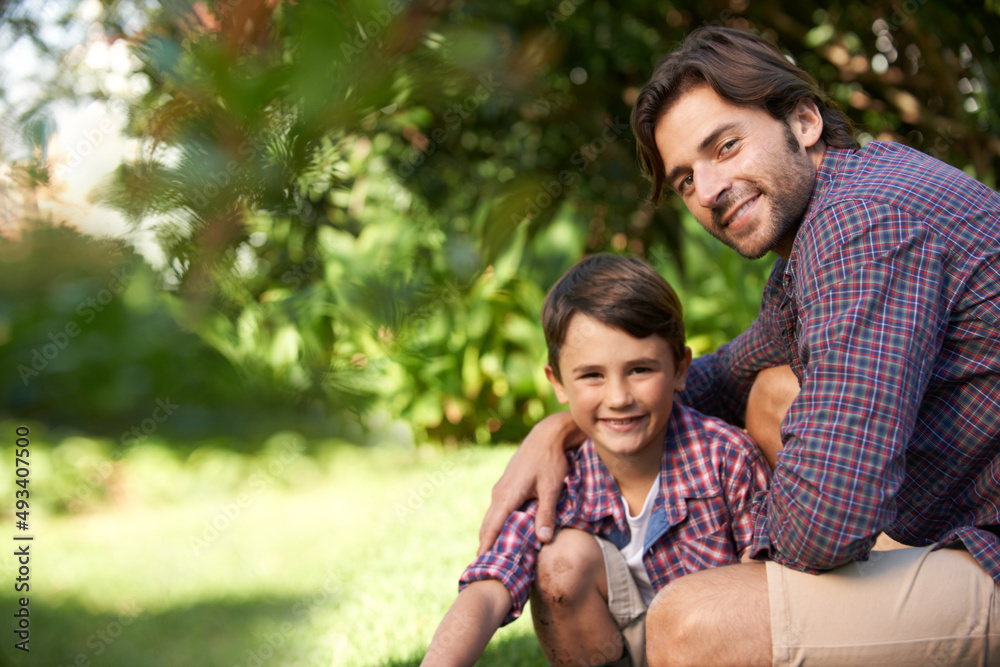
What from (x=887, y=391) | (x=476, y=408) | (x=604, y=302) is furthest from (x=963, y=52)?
(x=887, y=391)

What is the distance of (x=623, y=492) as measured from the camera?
1.95 metres

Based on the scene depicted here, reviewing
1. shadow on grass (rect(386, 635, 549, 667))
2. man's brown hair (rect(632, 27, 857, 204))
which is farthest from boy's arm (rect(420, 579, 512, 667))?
man's brown hair (rect(632, 27, 857, 204))

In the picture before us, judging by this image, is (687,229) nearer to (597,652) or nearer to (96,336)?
(597,652)

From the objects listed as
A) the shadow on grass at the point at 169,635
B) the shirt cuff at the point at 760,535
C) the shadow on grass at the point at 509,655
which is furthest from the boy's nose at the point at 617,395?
the shadow on grass at the point at 169,635

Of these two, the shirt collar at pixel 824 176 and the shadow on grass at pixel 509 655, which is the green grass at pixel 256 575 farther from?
the shirt collar at pixel 824 176

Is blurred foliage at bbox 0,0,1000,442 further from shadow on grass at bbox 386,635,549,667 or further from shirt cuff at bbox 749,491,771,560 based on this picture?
shadow on grass at bbox 386,635,549,667

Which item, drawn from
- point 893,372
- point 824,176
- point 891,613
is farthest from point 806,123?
point 891,613

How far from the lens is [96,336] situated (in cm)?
50

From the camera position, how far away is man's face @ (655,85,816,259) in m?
1.65

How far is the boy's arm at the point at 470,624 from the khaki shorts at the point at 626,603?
268 millimetres

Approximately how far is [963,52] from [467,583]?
180 inches

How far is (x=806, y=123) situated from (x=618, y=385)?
706mm

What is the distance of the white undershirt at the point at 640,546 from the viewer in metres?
1.88

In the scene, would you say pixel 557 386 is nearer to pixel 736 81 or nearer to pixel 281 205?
pixel 736 81
